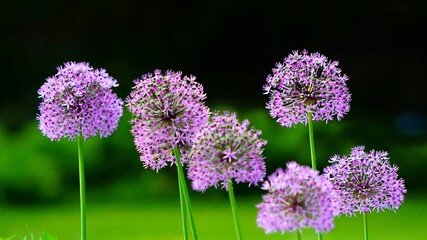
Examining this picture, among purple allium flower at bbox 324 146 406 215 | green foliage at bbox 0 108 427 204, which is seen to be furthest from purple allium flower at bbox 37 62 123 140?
green foliage at bbox 0 108 427 204

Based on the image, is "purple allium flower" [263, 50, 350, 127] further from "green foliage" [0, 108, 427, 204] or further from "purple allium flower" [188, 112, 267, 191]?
"green foliage" [0, 108, 427, 204]

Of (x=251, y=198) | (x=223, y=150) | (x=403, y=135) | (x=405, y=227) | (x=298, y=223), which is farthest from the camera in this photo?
(x=403, y=135)

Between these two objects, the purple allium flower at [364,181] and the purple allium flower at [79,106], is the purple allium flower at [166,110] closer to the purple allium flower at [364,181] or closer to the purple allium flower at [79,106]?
the purple allium flower at [79,106]

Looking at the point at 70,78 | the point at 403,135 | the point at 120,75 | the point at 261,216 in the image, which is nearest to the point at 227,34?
the point at 120,75

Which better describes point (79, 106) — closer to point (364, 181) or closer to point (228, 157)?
point (228, 157)

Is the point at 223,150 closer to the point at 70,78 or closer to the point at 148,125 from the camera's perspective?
the point at 148,125
